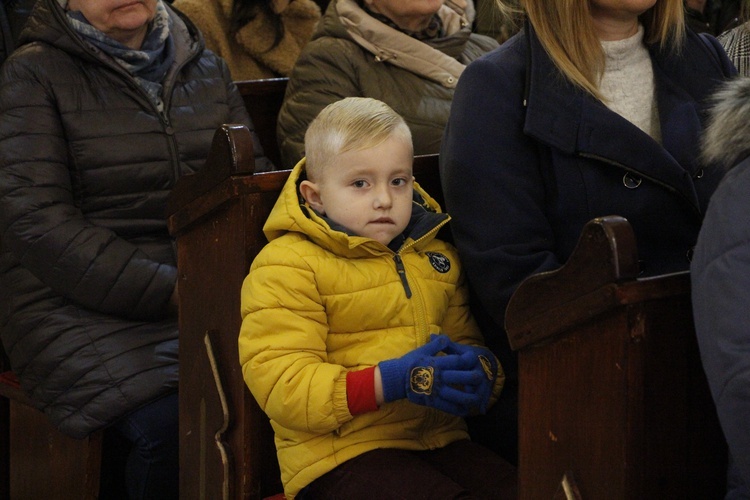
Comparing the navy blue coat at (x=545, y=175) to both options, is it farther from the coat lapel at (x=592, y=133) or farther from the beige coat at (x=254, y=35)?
the beige coat at (x=254, y=35)

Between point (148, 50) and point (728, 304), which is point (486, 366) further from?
point (148, 50)

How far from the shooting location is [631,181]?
1794 mm

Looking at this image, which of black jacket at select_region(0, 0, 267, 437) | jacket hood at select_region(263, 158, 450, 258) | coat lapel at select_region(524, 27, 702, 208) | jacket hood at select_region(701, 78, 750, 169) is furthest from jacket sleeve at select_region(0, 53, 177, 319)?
jacket hood at select_region(701, 78, 750, 169)

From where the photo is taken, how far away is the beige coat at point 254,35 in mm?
3280

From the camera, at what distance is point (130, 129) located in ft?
8.05

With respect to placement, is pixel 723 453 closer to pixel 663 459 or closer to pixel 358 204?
pixel 663 459

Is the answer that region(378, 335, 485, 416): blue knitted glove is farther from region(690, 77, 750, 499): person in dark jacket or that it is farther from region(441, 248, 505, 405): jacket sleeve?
region(690, 77, 750, 499): person in dark jacket

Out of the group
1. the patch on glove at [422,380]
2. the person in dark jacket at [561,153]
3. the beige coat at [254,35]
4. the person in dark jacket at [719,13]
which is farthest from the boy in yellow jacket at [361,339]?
the person in dark jacket at [719,13]

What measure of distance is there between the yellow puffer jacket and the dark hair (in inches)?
62.2

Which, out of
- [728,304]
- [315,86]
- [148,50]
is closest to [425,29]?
[315,86]

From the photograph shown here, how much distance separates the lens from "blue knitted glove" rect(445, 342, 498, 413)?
5.78 feet

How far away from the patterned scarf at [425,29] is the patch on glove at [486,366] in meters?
1.16

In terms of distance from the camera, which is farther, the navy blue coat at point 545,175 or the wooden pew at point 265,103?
the wooden pew at point 265,103

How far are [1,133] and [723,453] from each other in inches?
65.8
